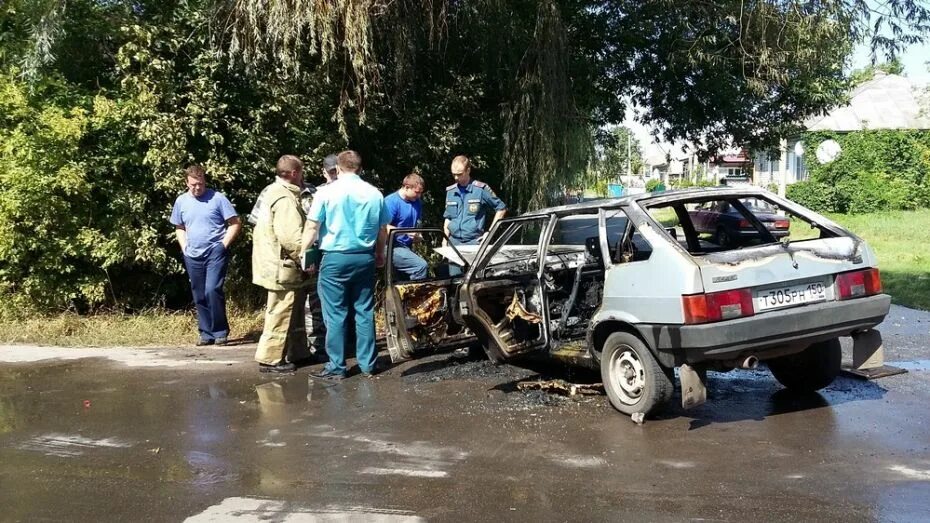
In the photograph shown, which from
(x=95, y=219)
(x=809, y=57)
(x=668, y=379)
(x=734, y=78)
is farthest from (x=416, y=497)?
(x=734, y=78)

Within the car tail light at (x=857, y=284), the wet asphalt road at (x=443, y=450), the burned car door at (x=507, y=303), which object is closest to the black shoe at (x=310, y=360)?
the wet asphalt road at (x=443, y=450)

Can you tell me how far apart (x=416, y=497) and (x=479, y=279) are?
8.27 ft

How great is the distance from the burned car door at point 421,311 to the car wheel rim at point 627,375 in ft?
5.12

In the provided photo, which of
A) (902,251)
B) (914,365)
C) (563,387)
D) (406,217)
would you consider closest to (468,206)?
(406,217)

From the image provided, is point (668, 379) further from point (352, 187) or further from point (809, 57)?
point (809, 57)

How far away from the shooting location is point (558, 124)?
376 inches

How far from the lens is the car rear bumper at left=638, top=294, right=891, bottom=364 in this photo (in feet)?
15.1

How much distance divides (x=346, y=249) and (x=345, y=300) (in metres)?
0.49

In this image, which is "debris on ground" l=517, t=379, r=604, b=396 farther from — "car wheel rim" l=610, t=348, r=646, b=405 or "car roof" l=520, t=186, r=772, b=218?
"car roof" l=520, t=186, r=772, b=218

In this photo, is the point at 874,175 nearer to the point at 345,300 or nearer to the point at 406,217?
the point at 406,217

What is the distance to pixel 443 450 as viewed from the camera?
4762 millimetres

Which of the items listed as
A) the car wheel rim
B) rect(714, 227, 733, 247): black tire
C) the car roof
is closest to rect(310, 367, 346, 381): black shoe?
the car wheel rim

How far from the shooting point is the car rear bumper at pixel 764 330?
15.1ft

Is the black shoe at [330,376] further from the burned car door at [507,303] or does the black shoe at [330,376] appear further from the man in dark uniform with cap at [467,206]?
the man in dark uniform with cap at [467,206]
